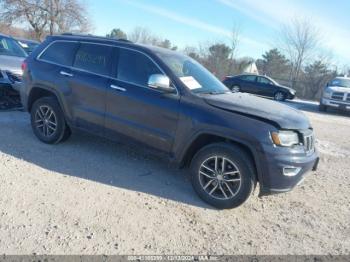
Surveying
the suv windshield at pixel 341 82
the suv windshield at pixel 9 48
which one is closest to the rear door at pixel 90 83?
the suv windshield at pixel 9 48

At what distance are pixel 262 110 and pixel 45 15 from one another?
1306 inches

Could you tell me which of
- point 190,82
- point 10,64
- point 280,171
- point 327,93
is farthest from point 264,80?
point 280,171

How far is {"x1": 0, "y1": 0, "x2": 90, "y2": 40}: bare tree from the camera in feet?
105

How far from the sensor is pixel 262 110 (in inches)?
172

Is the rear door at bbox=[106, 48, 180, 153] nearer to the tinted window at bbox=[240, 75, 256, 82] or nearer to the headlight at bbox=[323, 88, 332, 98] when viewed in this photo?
the headlight at bbox=[323, 88, 332, 98]

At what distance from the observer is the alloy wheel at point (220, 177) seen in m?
4.22

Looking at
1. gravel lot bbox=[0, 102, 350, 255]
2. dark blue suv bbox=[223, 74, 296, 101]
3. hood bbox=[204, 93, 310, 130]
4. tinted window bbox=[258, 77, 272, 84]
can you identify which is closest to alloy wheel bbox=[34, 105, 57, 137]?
gravel lot bbox=[0, 102, 350, 255]

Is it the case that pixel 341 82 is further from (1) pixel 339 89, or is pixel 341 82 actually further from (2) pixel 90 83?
(2) pixel 90 83

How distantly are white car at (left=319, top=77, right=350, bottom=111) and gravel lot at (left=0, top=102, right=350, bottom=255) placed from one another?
40.9 feet

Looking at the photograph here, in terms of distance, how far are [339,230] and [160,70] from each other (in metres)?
2.96

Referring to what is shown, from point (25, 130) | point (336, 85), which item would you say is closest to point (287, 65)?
point (336, 85)

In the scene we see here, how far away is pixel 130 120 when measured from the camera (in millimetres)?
4883

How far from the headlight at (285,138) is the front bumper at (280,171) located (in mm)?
124

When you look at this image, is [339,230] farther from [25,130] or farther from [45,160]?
[25,130]
